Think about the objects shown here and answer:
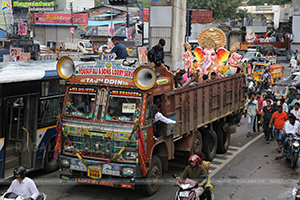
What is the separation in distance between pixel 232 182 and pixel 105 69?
4.60 metres

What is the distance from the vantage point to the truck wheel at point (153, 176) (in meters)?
8.43

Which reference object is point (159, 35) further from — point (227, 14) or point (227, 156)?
point (227, 14)

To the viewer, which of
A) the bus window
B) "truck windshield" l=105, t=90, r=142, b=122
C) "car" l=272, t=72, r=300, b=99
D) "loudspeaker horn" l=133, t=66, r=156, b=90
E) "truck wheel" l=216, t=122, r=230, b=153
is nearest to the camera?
"loudspeaker horn" l=133, t=66, r=156, b=90

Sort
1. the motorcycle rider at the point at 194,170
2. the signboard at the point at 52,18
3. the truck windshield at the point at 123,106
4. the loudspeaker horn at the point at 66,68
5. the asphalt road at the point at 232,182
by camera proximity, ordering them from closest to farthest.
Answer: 1. the motorcycle rider at the point at 194,170
2. the truck windshield at the point at 123,106
3. the loudspeaker horn at the point at 66,68
4. the asphalt road at the point at 232,182
5. the signboard at the point at 52,18

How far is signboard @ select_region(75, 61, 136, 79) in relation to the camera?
327 inches

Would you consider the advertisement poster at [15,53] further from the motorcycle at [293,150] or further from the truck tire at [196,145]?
the motorcycle at [293,150]

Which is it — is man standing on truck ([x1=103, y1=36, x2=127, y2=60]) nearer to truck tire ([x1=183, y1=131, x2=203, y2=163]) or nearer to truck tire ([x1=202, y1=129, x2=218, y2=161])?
truck tire ([x1=183, y1=131, x2=203, y2=163])

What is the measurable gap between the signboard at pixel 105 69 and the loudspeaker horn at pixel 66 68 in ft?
0.51

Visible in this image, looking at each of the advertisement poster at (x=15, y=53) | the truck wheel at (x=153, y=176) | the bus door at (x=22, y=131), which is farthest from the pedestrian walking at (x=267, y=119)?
the advertisement poster at (x=15, y=53)

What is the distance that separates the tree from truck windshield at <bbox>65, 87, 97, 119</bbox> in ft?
195

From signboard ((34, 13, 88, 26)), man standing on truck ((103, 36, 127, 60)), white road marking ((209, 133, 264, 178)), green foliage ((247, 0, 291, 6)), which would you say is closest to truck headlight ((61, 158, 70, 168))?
man standing on truck ((103, 36, 127, 60))

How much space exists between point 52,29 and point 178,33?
1686 inches

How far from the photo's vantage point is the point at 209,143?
38.4 feet

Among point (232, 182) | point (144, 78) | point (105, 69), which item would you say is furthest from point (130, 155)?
point (232, 182)
